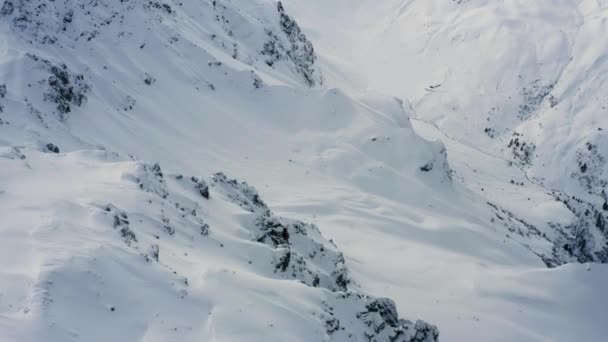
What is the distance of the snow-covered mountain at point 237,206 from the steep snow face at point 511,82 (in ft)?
243

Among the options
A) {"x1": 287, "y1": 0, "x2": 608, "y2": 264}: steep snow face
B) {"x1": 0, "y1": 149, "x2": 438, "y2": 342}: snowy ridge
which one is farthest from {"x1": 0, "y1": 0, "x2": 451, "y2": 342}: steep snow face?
{"x1": 287, "y1": 0, "x2": 608, "y2": 264}: steep snow face

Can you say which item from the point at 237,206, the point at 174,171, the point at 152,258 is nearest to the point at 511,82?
the point at 174,171

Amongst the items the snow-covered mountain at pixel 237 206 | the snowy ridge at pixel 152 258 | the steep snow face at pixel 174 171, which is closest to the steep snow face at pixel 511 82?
the snow-covered mountain at pixel 237 206

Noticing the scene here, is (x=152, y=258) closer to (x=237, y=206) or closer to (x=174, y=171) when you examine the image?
(x=237, y=206)

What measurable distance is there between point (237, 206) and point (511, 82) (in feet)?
570

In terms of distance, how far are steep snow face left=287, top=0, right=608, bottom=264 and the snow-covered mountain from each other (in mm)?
74045

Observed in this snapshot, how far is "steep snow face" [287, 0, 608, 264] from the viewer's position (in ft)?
539

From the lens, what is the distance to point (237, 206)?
28297 millimetres

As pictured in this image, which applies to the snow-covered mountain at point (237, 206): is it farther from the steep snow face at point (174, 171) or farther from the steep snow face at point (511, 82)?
the steep snow face at point (511, 82)

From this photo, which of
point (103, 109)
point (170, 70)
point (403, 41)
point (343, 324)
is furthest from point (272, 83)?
point (403, 41)

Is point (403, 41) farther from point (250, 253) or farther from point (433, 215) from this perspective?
point (250, 253)

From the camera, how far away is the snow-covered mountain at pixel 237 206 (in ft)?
57.5

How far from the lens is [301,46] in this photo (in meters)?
86.9

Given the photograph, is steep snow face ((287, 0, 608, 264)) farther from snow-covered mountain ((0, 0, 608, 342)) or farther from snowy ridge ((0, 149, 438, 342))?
snowy ridge ((0, 149, 438, 342))
